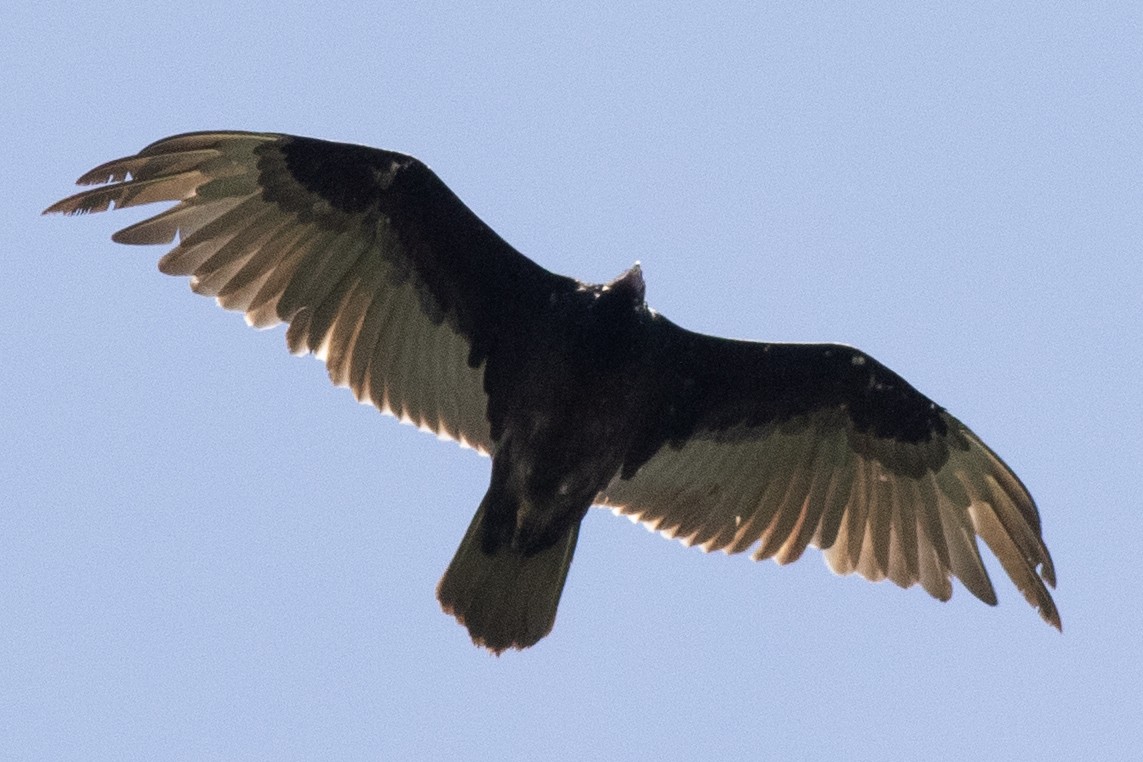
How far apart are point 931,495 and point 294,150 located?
3.42 metres

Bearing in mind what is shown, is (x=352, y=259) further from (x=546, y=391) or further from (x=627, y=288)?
(x=627, y=288)

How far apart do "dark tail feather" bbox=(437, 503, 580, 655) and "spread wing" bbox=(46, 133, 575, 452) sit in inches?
22.6

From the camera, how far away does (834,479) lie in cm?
891

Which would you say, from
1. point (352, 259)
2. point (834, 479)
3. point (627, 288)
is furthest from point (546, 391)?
point (834, 479)

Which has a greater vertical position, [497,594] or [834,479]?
[834,479]

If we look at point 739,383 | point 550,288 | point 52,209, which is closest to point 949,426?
point 739,383

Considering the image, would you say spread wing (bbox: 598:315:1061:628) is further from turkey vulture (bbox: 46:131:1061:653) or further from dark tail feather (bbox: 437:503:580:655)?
dark tail feather (bbox: 437:503:580:655)

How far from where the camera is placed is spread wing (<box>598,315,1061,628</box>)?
28.0 feet

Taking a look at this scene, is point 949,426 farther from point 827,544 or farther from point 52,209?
point 52,209

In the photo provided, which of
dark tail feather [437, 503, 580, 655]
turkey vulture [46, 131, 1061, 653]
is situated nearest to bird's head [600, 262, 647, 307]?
turkey vulture [46, 131, 1061, 653]

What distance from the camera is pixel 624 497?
28.4ft

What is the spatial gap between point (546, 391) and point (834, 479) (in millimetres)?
1819

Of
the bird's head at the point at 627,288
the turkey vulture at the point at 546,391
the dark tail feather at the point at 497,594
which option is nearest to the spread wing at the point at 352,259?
the turkey vulture at the point at 546,391

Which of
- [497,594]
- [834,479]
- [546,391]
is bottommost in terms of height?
[497,594]
